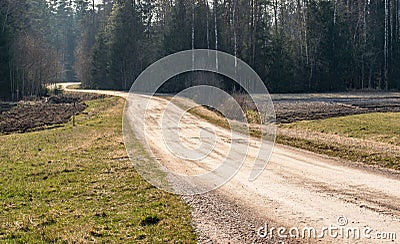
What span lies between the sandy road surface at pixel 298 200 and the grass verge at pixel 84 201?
683 millimetres

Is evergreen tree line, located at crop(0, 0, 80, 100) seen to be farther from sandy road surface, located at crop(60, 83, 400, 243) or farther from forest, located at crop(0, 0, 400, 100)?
sandy road surface, located at crop(60, 83, 400, 243)

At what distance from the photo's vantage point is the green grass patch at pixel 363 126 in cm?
1734

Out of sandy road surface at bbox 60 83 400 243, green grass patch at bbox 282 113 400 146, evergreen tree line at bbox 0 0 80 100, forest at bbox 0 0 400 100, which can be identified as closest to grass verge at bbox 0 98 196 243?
sandy road surface at bbox 60 83 400 243

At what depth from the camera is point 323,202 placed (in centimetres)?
858

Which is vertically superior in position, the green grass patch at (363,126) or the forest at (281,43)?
the forest at (281,43)

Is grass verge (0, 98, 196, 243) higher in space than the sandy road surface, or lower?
lower

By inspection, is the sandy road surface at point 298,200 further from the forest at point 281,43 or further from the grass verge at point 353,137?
the forest at point 281,43

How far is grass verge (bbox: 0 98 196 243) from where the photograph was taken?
735cm

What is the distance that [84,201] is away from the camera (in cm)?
959

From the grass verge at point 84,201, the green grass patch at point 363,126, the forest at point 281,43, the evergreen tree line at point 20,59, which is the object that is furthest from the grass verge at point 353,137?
the evergreen tree line at point 20,59

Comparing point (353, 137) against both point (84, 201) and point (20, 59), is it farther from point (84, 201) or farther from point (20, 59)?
point (20, 59)

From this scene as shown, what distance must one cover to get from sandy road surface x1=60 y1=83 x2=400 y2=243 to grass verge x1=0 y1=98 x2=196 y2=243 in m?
0.68

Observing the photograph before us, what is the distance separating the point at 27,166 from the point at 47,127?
12945mm

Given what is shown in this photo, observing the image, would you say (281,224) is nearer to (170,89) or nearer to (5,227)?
(5,227)
